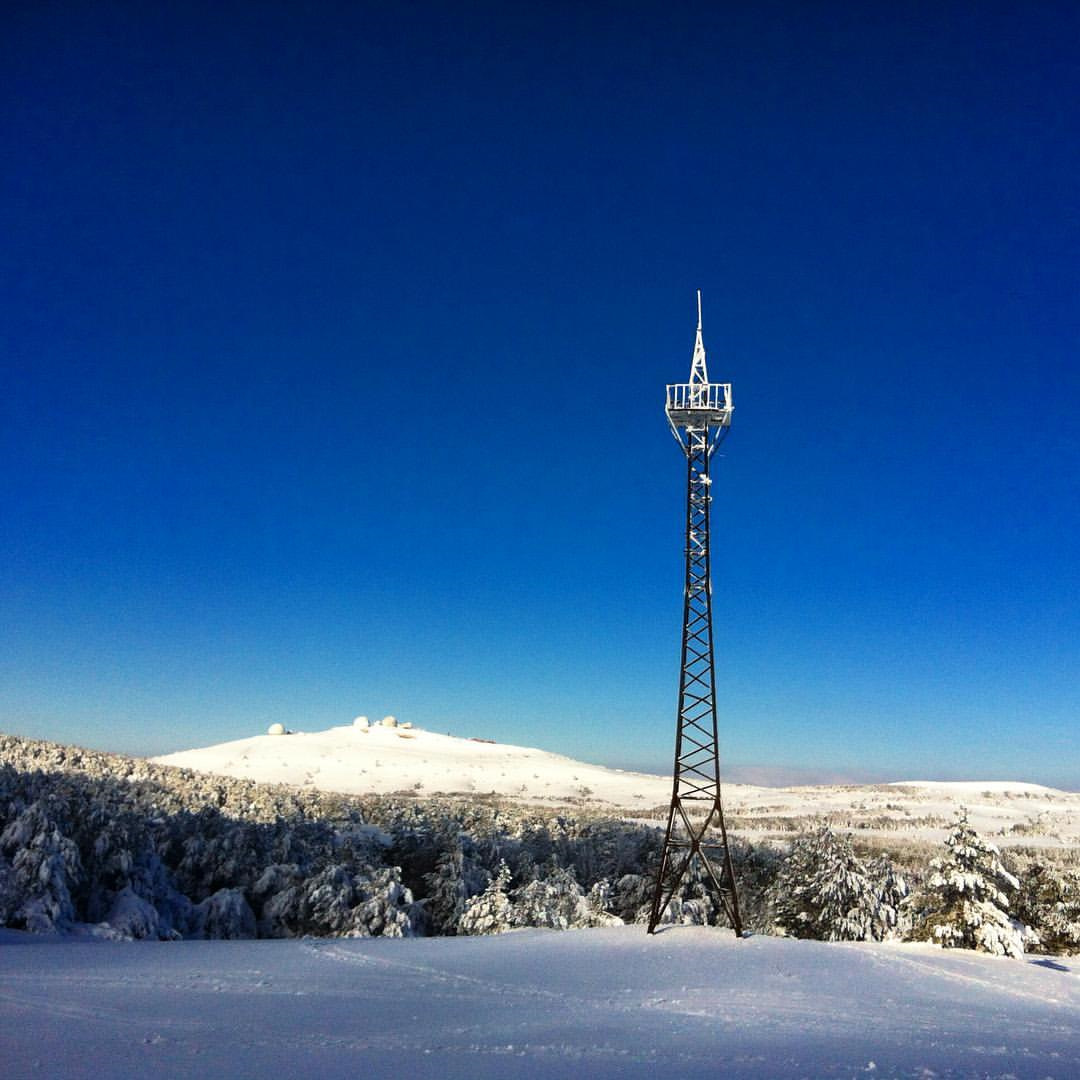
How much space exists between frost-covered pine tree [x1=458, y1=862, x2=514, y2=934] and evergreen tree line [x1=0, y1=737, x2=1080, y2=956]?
0.05m

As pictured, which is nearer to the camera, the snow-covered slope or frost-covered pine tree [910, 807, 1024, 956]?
frost-covered pine tree [910, 807, 1024, 956]

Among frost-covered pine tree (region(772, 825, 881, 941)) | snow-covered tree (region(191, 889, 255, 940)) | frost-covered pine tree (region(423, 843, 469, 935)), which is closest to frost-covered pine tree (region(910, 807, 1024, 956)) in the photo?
frost-covered pine tree (region(772, 825, 881, 941))

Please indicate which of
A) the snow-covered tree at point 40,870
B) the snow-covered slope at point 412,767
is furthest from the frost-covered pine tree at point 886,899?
the snow-covered slope at point 412,767

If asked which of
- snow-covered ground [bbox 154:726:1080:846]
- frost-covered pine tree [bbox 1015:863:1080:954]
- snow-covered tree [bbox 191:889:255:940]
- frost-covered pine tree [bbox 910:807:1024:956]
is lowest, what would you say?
snow-covered ground [bbox 154:726:1080:846]

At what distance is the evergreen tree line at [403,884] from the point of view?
2483 centimetres

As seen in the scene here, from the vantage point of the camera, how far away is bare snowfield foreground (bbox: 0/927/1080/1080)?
875 centimetres

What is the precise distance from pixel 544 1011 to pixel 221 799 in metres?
49.2

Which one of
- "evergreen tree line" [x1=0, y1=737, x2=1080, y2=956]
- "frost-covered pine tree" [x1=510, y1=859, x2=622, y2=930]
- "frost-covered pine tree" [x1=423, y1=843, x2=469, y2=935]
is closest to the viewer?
"evergreen tree line" [x1=0, y1=737, x2=1080, y2=956]

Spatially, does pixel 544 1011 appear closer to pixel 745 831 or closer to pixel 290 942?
pixel 290 942

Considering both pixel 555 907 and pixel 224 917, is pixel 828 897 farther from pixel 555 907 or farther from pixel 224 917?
pixel 224 917

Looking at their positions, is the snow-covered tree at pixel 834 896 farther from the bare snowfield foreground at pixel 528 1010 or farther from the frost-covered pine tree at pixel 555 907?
the bare snowfield foreground at pixel 528 1010

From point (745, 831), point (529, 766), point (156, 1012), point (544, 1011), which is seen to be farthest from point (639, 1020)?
point (529, 766)

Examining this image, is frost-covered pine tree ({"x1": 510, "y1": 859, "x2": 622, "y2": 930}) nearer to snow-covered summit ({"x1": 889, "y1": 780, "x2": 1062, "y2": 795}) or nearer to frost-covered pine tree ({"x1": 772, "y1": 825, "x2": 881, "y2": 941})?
frost-covered pine tree ({"x1": 772, "y1": 825, "x2": 881, "y2": 941})

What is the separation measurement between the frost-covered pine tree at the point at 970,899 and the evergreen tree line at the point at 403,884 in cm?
5
